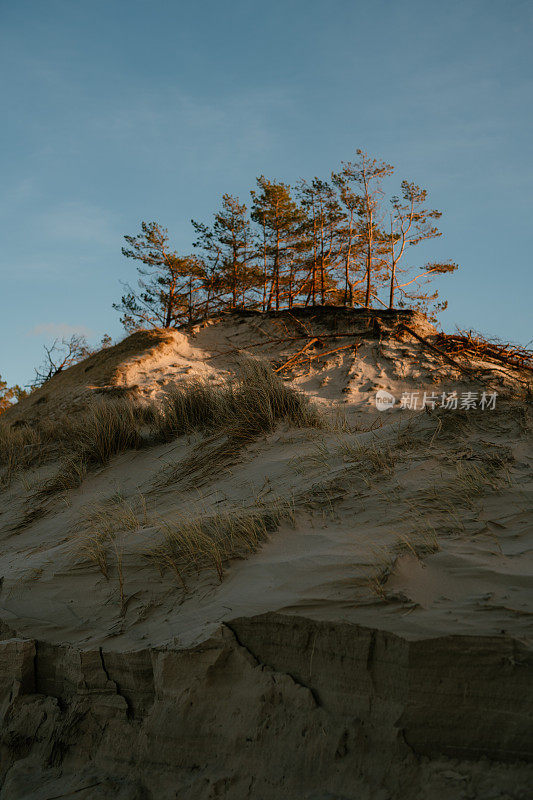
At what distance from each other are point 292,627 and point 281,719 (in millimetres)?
394

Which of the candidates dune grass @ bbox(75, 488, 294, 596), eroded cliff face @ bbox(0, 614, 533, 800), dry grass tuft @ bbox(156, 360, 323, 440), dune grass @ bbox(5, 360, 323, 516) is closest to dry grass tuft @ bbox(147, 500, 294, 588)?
dune grass @ bbox(75, 488, 294, 596)

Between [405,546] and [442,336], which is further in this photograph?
[442,336]

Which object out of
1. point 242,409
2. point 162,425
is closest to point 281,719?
point 242,409

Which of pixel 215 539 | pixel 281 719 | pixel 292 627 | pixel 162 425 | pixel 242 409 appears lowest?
pixel 281 719

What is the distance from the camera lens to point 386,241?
17.8 meters

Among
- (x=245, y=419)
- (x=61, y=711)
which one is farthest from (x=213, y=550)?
(x=245, y=419)

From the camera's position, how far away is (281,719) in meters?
2.65

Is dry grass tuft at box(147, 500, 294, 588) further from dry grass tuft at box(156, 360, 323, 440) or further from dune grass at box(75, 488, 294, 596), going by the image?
dry grass tuft at box(156, 360, 323, 440)

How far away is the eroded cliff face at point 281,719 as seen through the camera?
92.3 inches

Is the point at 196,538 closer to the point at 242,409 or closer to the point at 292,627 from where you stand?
the point at 292,627

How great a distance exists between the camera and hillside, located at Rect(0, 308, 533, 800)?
95.6 inches

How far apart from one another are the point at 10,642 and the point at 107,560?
764mm

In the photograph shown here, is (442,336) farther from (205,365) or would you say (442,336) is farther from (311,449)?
(311,449)

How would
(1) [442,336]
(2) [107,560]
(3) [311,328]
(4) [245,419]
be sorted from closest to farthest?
1. (2) [107,560]
2. (4) [245,419]
3. (1) [442,336]
4. (3) [311,328]
